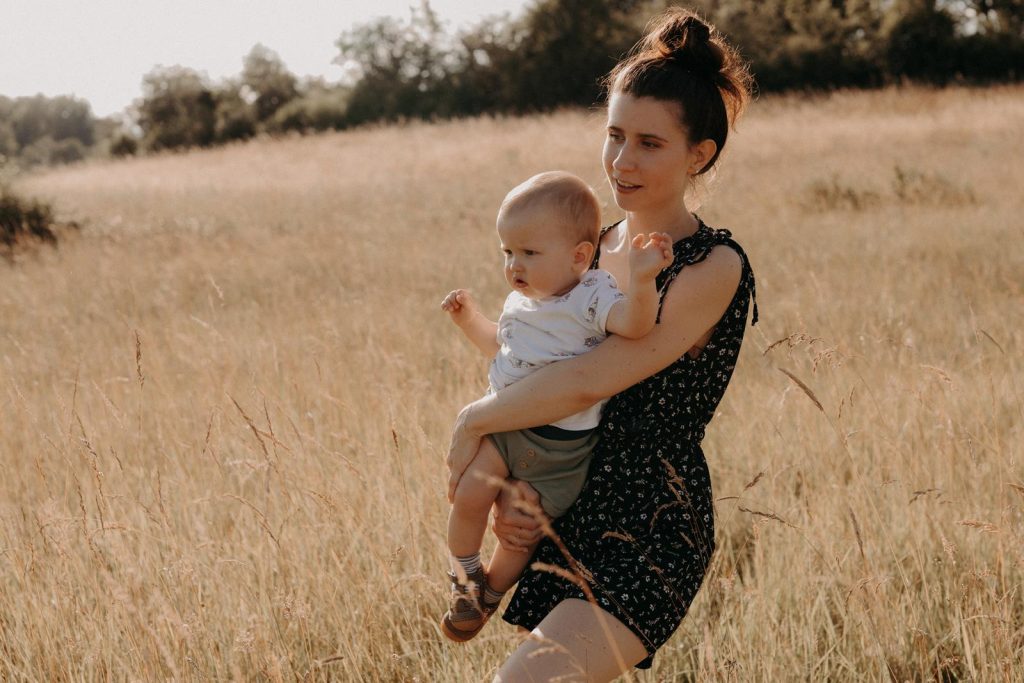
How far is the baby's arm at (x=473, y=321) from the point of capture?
223cm

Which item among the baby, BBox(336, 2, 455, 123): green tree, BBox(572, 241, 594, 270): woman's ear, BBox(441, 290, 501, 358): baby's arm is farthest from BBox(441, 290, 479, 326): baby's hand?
BBox(336, 2, 455, 123): green tree

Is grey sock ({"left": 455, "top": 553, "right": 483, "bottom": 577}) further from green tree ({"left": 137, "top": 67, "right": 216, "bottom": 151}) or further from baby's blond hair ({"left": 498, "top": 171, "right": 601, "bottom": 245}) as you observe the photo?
green tree ({"left": 137, "top": 67, "right": 216, "bottom": 151})

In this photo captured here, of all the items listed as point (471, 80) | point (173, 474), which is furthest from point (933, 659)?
point (471, 80)

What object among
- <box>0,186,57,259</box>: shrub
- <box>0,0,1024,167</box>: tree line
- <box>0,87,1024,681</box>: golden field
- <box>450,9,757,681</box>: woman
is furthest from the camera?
<box>0,0,1024,167</box>: tree line

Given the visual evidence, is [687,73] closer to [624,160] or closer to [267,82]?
[624,160]

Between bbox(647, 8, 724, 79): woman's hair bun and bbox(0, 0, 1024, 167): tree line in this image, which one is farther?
bbox(0, 0, 1024, 167): tree line

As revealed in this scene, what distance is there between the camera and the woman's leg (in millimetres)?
1609

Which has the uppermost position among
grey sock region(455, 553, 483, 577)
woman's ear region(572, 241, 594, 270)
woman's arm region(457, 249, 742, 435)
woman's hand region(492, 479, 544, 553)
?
woman's ear region(572, 241, 594, 270)

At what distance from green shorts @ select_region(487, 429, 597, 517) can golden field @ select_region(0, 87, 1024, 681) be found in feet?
1.45

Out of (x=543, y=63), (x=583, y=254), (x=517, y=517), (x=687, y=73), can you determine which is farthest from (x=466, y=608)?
(x=543, y=63)

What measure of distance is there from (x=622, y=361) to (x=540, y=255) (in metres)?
0.30

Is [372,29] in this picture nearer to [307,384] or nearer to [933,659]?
[307,384]

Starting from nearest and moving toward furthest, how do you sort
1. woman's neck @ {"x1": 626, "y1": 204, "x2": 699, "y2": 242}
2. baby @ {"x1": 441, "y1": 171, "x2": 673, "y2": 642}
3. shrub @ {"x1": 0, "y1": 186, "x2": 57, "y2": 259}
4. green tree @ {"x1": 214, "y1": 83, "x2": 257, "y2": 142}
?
baby @ {"x1": 441, "y1": 171, "x2": 673, "y2": 642} < woman's neck @ {"x1": 626, "y1": 204, "x2": 699, "y2": 242} < shrub @ {"x1": 0, "y1": 186, "x2": 57, "y2": 259} < green tree @ {"x1": 214, "y1": 83, "x2": 257, "y2": 142}

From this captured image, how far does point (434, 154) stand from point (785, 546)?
59.7 feet
